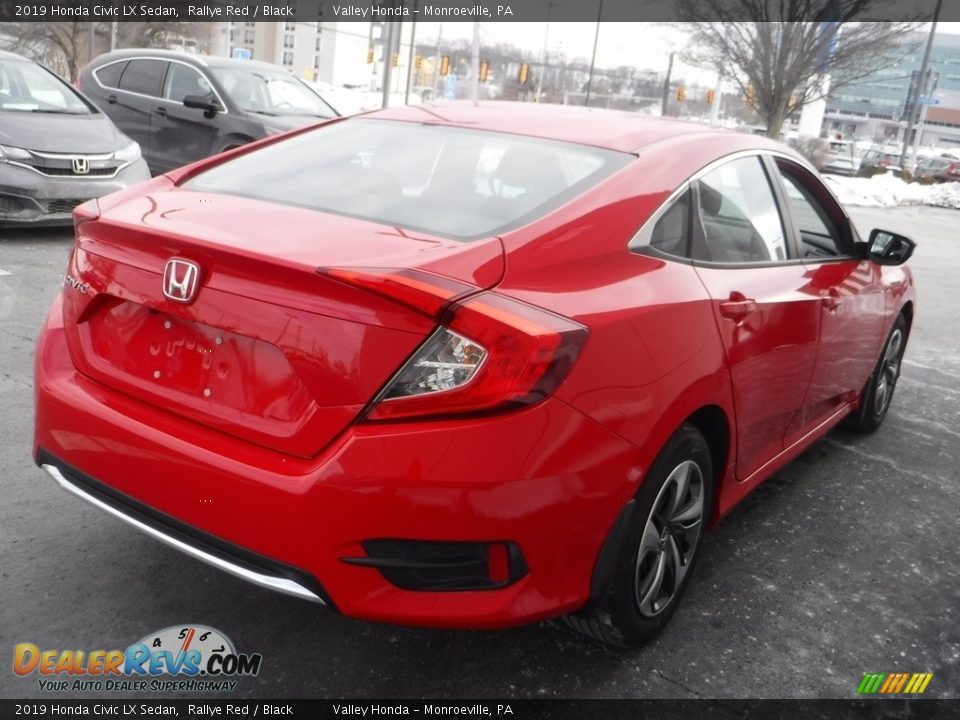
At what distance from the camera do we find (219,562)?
2305 mm

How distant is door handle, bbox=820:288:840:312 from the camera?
3680 millimetres

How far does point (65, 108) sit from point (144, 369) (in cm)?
747

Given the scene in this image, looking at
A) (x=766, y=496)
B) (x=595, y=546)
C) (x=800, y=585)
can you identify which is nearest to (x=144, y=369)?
(x=595, y=546)

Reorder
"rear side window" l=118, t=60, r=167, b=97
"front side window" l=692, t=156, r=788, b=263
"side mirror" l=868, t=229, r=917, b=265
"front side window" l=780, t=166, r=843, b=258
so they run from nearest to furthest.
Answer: "front side window" l=692, t=156, r=788, b=263 < "front side window" l=780, t=166, r=843, b=258 < "side mirror" l=868, t=229, r=917, b=265 < "rear side window" l=118, t=60, r=167, b=97

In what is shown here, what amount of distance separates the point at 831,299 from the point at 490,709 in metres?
2.14

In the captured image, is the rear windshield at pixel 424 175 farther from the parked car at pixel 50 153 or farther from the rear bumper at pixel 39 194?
the parked car at pixel 50 153

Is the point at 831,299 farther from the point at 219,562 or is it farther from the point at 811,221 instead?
the point at 219,562

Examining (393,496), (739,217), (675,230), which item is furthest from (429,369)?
(739,217)

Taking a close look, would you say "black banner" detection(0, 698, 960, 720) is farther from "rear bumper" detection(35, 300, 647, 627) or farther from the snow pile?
the snow pile

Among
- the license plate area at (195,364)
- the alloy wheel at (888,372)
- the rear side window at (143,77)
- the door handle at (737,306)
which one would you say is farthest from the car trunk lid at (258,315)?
the rear side window at (143,77)

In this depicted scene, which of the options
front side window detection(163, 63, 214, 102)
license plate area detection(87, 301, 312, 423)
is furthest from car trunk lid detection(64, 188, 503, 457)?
front side window detection(163, 63, 214, 102)

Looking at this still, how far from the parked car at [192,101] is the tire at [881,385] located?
6898mm

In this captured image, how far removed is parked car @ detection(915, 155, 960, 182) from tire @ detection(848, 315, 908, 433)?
122 ft

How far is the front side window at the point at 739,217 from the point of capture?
3051 mm
